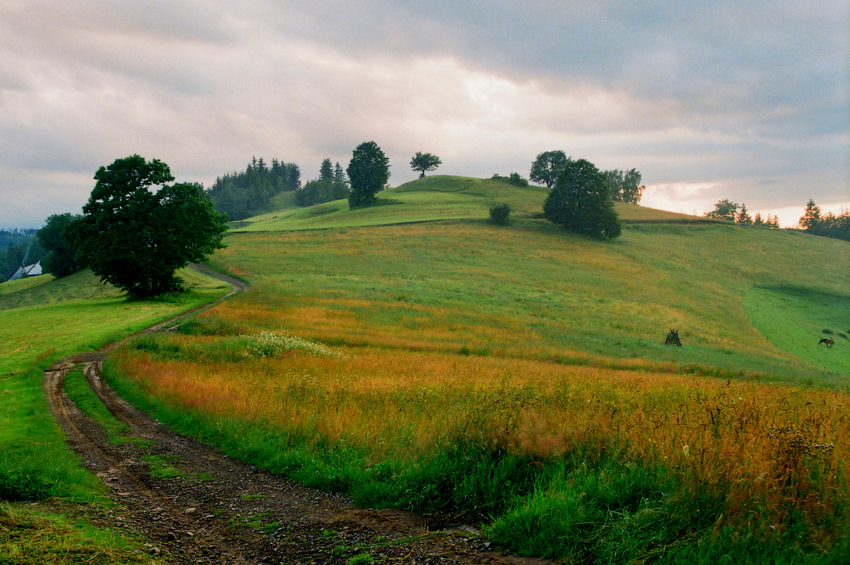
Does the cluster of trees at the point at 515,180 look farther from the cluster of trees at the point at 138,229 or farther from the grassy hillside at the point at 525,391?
the cluster of trees at the point at 138,229

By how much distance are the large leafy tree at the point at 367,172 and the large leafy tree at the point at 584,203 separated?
4954 centimetres

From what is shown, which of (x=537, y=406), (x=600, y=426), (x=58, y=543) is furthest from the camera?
(x=537, y=406)

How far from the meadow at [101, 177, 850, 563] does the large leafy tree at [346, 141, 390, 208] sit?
245 feet

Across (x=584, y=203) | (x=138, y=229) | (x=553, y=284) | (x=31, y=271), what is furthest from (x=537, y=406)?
(x=31, y=271)

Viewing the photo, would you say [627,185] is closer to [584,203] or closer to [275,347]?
[584,203]

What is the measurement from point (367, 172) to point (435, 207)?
23551 mm

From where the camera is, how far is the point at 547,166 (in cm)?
15938

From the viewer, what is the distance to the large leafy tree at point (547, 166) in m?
157

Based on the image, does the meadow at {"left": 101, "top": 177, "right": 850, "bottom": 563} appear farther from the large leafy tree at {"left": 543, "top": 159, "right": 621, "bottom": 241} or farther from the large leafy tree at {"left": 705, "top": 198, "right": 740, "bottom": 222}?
the large leafy tree at {"left": 705, "top": 198, "right": 740, "bottom": 222}

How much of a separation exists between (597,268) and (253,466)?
66.9 metres

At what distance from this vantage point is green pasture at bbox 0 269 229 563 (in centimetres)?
608

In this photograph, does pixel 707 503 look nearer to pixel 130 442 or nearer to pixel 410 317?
Answer: pixel 130 442

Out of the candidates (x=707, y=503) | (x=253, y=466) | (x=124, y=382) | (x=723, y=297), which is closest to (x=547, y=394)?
(x=707, y=503)

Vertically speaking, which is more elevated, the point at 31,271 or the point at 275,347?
the point at 275,347
